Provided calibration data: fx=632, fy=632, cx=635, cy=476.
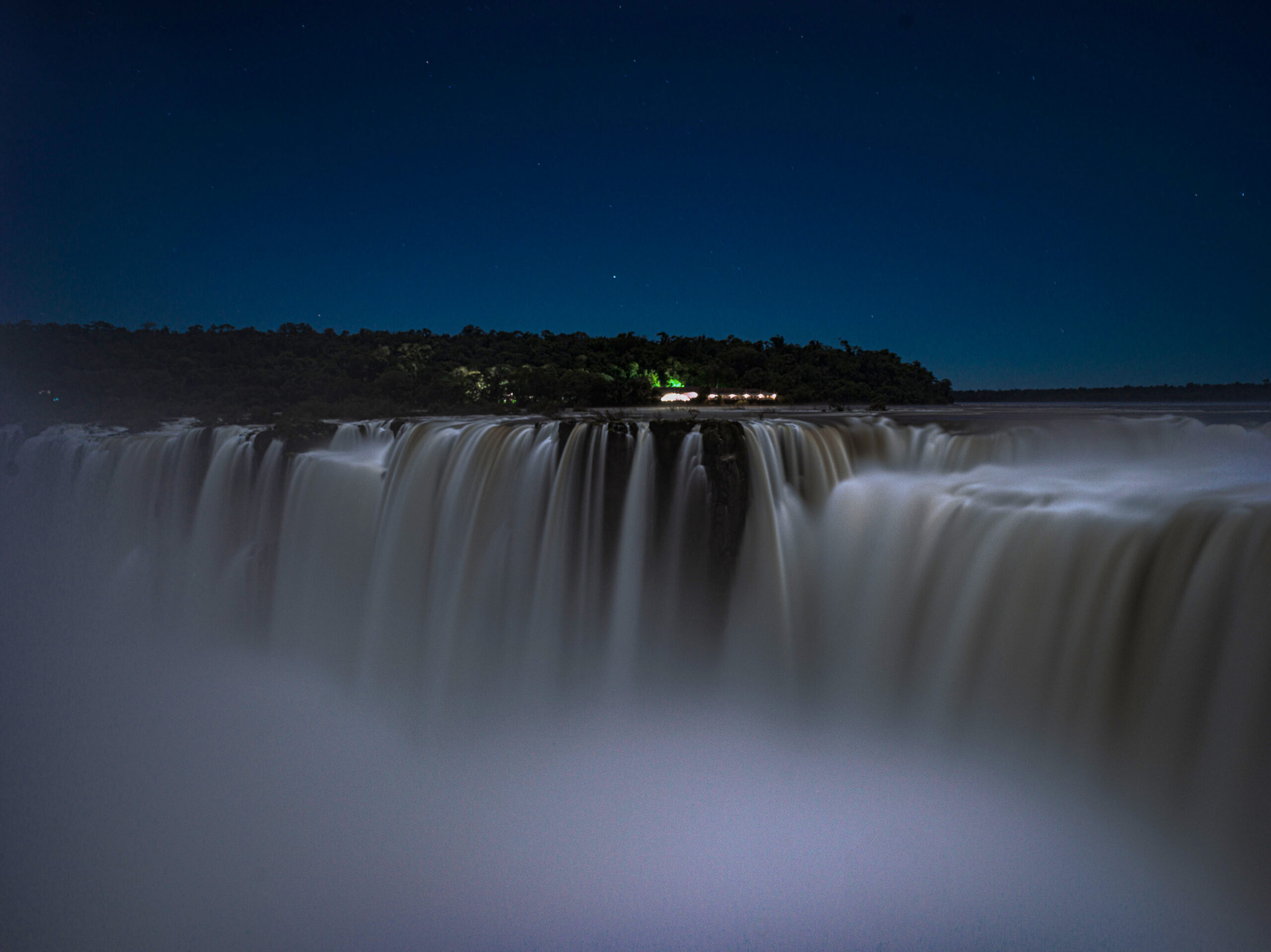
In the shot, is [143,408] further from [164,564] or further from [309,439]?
[309,439]

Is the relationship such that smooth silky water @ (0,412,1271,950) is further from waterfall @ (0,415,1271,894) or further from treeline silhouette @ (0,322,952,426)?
treeline silhouette @ (0,322,952,426)

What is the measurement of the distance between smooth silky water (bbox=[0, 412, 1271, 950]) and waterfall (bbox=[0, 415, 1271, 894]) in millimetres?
45

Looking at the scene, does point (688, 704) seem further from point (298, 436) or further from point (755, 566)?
point (298, 436)

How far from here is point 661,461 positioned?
9883mm

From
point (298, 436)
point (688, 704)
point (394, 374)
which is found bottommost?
point (688, 704)

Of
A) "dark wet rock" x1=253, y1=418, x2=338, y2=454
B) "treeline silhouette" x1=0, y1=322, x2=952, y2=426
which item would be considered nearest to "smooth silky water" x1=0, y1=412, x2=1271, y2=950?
"dark wet rock" x1=253, y1=418, x2=338, y2=454

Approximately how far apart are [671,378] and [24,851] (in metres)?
24.3

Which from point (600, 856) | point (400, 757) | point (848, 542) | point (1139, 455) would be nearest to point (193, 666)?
point (400, 757)

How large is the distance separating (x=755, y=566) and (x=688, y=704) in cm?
225

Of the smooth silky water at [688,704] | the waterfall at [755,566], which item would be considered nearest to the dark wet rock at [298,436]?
the waterfall at [755,566]

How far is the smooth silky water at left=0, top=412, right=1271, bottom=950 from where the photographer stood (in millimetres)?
5340

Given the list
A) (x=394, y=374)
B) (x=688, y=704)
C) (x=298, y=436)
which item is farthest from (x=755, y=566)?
(x=394, y=374)

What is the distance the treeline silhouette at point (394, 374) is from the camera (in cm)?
2272

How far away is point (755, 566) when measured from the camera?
9.51 metres
